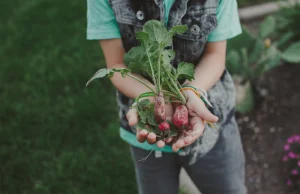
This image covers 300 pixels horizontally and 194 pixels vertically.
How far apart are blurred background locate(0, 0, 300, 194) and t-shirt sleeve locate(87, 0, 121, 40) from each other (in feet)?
3.62

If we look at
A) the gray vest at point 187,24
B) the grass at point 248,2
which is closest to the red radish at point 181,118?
the gray vest at point 187,24

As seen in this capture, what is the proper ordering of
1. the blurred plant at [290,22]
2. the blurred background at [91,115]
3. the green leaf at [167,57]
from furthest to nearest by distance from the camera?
the blurred plant at [290,22], the blurred background at [91,115], the green leaf at [167,57]

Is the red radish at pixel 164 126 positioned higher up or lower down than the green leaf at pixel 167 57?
lower down

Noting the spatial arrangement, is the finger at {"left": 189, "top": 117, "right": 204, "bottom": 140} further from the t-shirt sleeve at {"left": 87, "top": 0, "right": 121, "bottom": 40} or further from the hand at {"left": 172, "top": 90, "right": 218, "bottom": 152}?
the t-shirt sleeve at {"left": 87, "top": 0, "right": 121, "bottom": 40}

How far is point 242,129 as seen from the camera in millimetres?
2537

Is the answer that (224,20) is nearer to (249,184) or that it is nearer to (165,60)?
(165,60)

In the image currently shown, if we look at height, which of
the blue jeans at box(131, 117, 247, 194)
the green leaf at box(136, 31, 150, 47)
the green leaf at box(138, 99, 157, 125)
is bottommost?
the blue jeans at box(131, 117, 247, 194)

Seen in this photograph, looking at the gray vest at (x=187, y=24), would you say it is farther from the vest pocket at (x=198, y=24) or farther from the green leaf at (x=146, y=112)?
the green leaf at (x=146, y=112)

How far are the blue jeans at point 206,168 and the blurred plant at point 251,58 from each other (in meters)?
0.88

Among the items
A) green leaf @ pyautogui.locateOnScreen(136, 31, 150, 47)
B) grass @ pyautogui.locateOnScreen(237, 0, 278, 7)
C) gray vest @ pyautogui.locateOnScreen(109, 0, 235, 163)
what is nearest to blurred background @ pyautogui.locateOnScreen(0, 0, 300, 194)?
grass @ pyautogui.locateOnScreen(237, 0, 278, 7)

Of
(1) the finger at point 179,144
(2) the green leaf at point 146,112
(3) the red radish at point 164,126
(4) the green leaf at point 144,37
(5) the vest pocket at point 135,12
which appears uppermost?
(5) the vest pocket at point 135,12

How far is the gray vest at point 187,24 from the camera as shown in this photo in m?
1.38

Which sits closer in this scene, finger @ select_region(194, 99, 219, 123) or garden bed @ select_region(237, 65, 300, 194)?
finger @ select_region(194, 99, 219, 123)

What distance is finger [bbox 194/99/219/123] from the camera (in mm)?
1261
